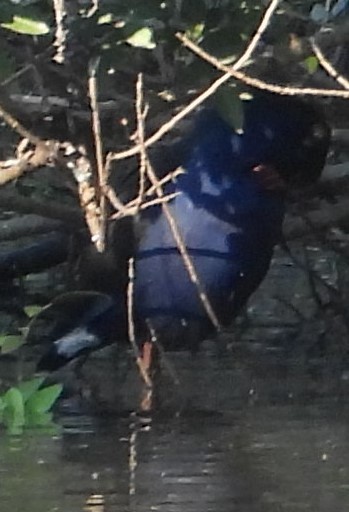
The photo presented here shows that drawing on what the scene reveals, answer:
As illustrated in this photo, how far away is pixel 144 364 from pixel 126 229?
1.02ft

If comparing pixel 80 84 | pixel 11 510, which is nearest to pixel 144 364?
pixel 80 84

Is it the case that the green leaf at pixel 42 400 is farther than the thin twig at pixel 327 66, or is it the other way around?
the green leaf at pixel 42 400

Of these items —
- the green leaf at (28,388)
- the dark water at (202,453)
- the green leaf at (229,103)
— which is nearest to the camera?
the dark water at (202,453)

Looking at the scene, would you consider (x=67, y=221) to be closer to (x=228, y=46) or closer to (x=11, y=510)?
(x=228, y=46)

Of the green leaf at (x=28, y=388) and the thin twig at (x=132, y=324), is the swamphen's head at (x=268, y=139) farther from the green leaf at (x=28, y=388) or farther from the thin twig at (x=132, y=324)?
the green leaf at (x=28, y=388)

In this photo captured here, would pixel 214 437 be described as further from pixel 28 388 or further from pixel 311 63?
pixel 311 63

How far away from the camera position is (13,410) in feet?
11.7

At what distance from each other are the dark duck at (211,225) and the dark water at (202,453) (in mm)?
185

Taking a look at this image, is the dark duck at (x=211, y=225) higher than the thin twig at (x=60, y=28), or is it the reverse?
the thin twig at (x=60, y=28)

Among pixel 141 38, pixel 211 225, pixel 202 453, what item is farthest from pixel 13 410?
pixel 141 38

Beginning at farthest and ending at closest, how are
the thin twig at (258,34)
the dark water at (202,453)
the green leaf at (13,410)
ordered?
the green leaf at (13,410) → the thin twig at (258,34) → the dark water at (202,453)

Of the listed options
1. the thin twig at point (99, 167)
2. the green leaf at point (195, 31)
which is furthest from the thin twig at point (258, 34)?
the thin twig at point (99, 167)

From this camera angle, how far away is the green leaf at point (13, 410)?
3559 millimetres

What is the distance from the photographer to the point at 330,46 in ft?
12.4
